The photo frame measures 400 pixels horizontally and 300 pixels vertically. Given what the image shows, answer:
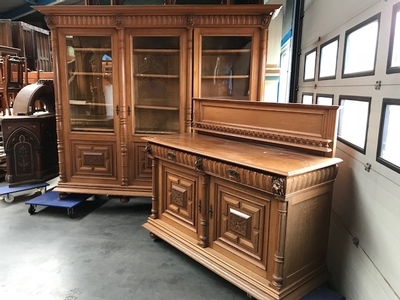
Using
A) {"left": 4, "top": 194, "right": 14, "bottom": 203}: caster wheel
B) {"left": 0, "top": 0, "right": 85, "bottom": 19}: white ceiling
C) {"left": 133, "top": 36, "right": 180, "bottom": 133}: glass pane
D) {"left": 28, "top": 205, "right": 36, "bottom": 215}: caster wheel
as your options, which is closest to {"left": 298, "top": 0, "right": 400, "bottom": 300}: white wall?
{"left": 133, "top": 36, "right": 180, "bottom": 133}: glass pane

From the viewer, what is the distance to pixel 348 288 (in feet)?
6.41

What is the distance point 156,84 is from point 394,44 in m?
2.39

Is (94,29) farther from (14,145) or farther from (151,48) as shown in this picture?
(14,145)

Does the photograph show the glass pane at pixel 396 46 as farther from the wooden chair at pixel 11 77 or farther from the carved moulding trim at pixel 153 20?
the wooden chair at pixel 11 77

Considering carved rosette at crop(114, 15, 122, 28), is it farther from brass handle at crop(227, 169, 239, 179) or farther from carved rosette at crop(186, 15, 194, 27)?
brass handle at crop(227, 169, 239, 179)

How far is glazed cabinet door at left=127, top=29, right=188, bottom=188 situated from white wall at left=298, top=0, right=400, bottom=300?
4.85 ft

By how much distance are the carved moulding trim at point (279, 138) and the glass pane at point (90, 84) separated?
1334 millimetres

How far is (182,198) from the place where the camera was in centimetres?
249

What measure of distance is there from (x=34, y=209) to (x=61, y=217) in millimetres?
364

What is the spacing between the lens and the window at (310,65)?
2996 millimetres

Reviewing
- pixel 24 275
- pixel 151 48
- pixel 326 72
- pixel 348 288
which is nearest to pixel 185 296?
pixel 348 288

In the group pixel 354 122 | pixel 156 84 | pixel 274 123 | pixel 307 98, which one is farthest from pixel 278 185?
pixel 156 84

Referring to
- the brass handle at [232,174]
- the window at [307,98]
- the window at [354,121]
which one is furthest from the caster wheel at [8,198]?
the window at [354,121]

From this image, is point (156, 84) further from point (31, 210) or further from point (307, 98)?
point (31, 210)
